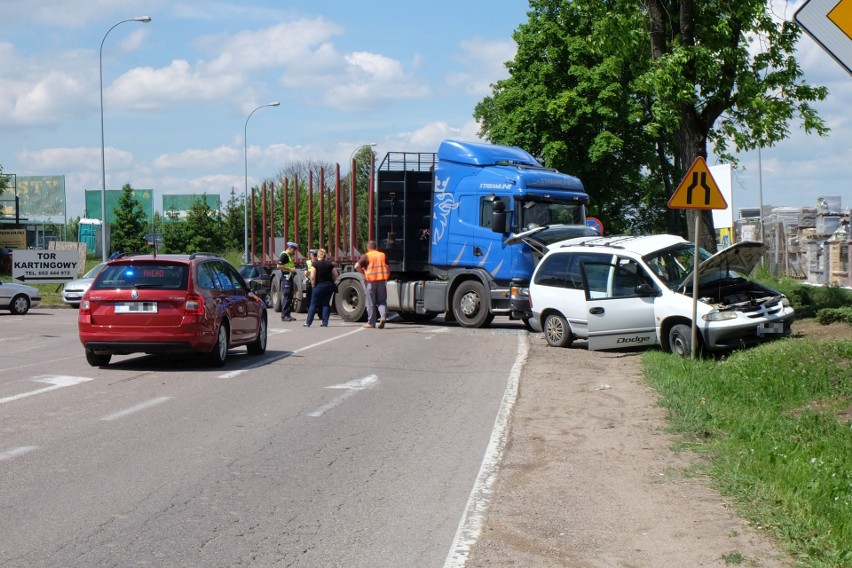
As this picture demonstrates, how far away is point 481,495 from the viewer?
23.9 ft

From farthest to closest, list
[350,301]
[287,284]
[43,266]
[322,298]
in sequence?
1. [43,266]
2. [287,284]
3. [350,301]
4. [322,298]

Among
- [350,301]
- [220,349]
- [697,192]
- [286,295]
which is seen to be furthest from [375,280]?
[697,192]

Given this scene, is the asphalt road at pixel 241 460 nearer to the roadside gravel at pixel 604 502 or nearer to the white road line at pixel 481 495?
the white road line at pixel 481 495

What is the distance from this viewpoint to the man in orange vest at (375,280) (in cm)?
2445

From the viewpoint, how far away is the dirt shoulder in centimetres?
583

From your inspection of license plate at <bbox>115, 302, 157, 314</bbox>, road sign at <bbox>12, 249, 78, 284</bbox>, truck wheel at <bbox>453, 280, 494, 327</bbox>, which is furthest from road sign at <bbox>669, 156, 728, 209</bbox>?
road sign at <bbox>12, 249, 78, 284</bbox>

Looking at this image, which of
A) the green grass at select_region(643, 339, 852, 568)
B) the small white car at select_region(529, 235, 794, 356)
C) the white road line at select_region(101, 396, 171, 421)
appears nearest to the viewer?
the green grass at select_region(643, 339, 852, 568)

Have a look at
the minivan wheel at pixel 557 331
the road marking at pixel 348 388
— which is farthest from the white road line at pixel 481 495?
the minivan wheel at pixel 557 331

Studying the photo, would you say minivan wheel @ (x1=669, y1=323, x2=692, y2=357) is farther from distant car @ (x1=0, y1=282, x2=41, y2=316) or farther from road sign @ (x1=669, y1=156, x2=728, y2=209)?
distant car @ (x1=0, y1=282, x2=41, y2=316)

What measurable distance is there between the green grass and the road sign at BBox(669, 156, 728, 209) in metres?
2.23

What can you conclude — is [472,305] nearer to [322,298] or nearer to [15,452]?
[322,298]

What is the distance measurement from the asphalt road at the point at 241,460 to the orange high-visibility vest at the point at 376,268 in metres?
8.00

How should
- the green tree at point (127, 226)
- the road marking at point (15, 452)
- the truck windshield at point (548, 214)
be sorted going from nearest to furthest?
the road marking at point (15, 452)
the truck windshield at point (548, 214)
the green tree at point (127, 226)

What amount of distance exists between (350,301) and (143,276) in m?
12.7
